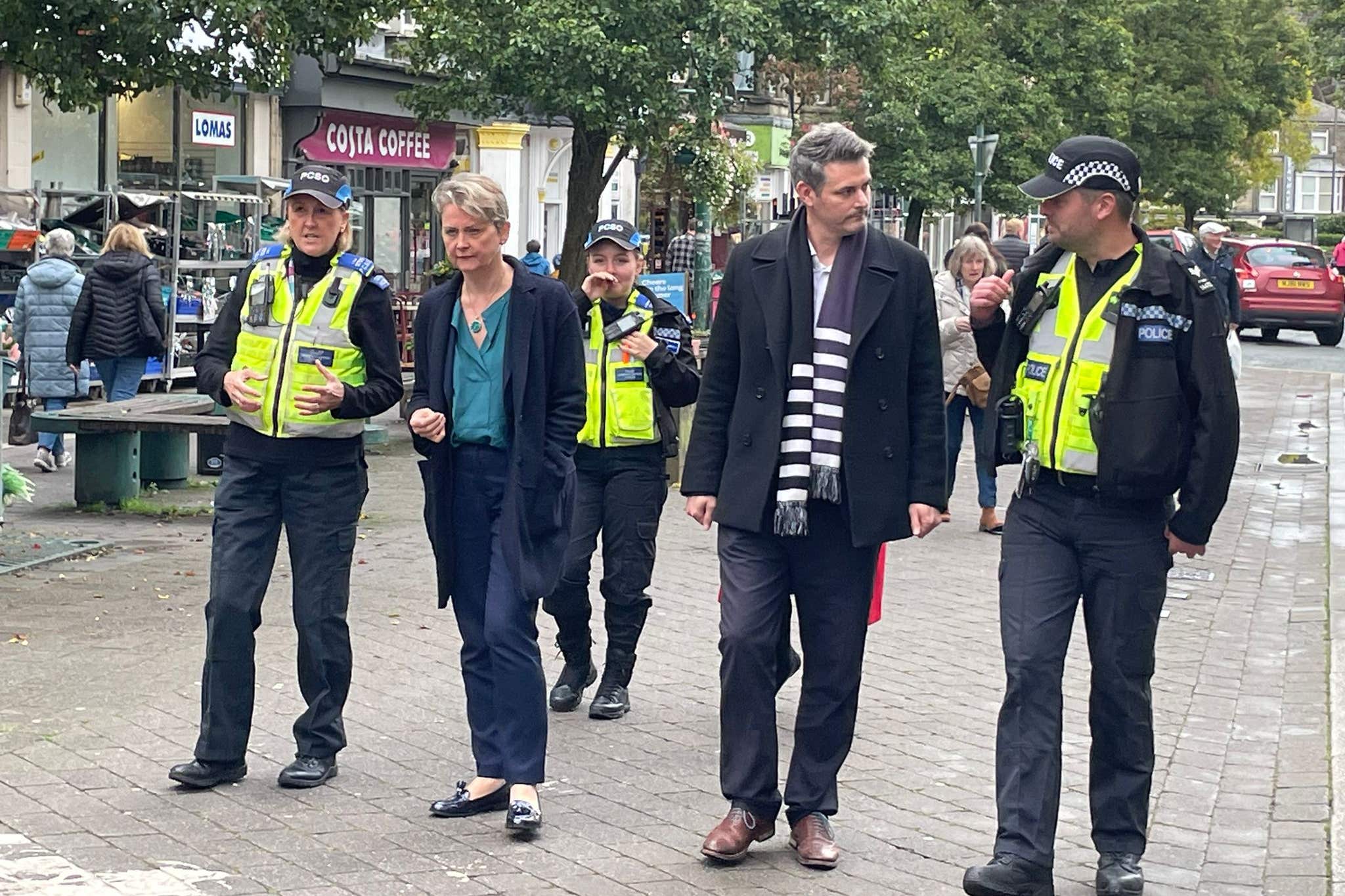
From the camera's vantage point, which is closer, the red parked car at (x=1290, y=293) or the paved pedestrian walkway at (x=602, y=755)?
the paved pedestrian walkway at (x=602, y=755)

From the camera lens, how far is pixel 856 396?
543 cm

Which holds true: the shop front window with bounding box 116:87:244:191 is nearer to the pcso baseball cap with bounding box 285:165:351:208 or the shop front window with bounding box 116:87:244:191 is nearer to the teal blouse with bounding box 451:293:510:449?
the pcso baseball cap with bounding box 285:165:351:208

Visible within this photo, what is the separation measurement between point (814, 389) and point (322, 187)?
1601 mm

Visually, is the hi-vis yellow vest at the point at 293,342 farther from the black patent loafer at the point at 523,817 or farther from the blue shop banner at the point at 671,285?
the blue shop banner at the point at 671,285

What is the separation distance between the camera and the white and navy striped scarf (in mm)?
5414

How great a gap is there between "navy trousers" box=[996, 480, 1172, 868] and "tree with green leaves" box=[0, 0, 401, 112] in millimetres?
6634

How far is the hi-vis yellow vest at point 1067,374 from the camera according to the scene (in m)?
5.21

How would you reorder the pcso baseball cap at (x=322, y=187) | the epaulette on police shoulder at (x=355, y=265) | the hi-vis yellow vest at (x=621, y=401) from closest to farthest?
1. the pcso baseball cap at (x=322, y=187)
2. the epaulette on police shoulder at (x=355, y=265)
3. the hi-vis yellow vest at (x=621, y=401)

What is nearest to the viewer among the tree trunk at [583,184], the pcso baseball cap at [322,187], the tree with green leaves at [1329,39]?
the pcso baseball cap at [322,187]

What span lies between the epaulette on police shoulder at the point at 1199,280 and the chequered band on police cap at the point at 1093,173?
0.80 ft

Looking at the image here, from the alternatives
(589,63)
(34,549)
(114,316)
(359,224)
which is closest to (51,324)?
(114,316)

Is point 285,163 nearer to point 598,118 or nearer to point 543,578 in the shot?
point 598,118

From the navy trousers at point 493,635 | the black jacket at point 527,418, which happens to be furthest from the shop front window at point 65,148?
the navy trousers at point 493,635

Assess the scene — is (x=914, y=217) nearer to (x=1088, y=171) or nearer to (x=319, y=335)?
(x=319, y=335)
